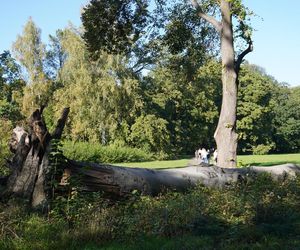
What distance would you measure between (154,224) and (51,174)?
2173 millimetres

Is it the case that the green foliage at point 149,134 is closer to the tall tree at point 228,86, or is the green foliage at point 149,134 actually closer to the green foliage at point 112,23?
the green foliage at point 112,23

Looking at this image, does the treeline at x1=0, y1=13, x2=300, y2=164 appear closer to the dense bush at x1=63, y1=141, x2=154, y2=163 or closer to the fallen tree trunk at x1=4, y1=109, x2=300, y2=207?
the dense bush at x1=63, y1=141, x2=154, y2=163

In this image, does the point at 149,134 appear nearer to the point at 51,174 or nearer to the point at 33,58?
the point at 33,58

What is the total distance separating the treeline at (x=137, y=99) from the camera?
51.1 meters

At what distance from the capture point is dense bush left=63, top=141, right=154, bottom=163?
47250 mm

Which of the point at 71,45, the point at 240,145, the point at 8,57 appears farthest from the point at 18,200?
the point at 240,145

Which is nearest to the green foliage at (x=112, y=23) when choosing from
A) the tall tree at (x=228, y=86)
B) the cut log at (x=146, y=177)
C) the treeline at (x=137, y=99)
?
the treeline at (x=137, y=99)

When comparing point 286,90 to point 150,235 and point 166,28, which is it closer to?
point 166,28

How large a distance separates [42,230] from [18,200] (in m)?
1.24

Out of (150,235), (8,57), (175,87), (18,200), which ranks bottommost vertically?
(150,235)

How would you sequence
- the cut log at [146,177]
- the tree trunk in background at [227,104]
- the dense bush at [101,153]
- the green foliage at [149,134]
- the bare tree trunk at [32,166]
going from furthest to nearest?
1. the green foliage at [149,134]
2. the dense bush at [101,153]
3. the tree trunk in background at [227,104]
4. the cut log at [146,177]
5. the bare tree trunk at [32,166]

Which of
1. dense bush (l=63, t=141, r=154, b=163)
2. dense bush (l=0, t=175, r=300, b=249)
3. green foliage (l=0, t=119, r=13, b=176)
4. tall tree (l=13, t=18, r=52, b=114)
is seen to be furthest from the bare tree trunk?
tall tree (l=13, t=18, r=52, b=114)

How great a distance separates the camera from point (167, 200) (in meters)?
8.70

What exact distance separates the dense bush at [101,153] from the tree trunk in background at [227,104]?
28911 mm
